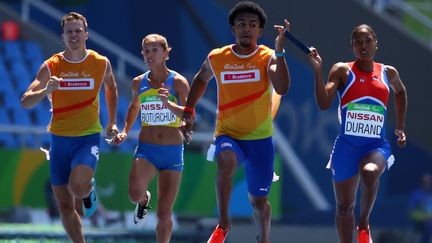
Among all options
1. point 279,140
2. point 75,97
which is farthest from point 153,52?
point 279,140

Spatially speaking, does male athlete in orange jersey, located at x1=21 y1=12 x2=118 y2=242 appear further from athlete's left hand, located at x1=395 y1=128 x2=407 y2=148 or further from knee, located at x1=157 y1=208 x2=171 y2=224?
athlete's left hand, located at x1=395 y1=128 x2=407 y2=148

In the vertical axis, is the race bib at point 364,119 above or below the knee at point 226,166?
above

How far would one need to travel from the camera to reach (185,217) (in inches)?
862

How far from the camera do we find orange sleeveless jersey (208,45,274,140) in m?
13.2

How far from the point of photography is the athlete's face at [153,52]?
46.4ft

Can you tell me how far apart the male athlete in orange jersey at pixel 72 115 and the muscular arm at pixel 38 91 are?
0.01 meters

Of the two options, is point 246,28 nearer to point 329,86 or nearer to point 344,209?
point 329,86

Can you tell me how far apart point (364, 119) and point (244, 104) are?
4.09 feet

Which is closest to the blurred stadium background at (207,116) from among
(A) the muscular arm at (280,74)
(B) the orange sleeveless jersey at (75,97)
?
(B) the orange sleeveless jersey at (75,97)

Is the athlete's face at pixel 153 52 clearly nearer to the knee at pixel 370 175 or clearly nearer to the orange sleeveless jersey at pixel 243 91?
the orange sleeveless jersey at pixel 243 91

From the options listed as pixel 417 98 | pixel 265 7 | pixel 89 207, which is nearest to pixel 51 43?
pixel 265 7

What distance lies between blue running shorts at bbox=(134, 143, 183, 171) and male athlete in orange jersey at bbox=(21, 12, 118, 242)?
0.52 m

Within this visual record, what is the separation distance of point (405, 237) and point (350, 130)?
457 inches

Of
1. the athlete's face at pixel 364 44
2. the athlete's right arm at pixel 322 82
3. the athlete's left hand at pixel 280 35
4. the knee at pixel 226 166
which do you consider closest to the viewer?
the athlete's left hand at pixel 280 35
